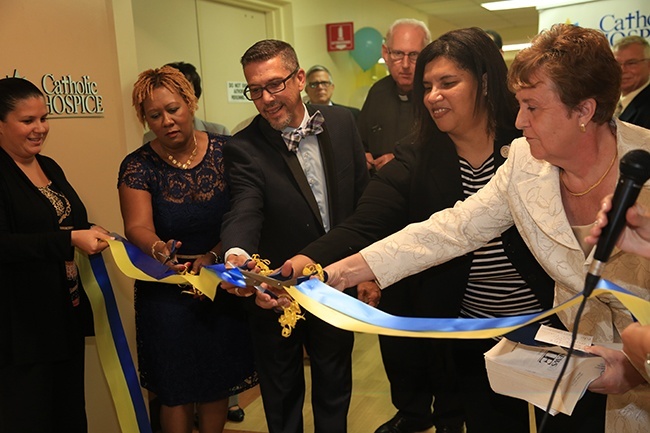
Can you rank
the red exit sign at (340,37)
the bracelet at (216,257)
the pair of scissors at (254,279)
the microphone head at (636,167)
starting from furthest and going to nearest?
the red exit sign at (340,37) → the bracelet at (216,257) → the pair of scissors at (254,279) → the microphone head at (636,167)

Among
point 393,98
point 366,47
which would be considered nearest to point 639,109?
point 393,98

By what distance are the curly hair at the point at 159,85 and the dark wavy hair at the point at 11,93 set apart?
0.44 metres

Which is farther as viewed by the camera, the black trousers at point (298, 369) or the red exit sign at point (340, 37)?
the red exit sign at point (340, 37)

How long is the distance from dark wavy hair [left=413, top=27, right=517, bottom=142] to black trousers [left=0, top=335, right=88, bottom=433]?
6.76ft

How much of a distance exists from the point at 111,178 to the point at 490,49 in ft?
7.16

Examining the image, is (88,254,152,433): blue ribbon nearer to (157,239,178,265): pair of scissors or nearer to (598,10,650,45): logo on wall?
(157,239,178,265): pair of scissors

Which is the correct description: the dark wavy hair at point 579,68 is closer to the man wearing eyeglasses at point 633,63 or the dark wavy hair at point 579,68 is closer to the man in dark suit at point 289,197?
the man in dark suit at point 289,197

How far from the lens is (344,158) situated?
281 centimetres

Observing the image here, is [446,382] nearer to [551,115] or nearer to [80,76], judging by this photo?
[551,115]

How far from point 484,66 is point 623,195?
4.17 ft

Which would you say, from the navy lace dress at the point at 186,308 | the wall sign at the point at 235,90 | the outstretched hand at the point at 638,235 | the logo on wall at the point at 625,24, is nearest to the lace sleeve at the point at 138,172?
the navy lace dress at the point at 186,308

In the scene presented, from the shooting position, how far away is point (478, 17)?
12.6m

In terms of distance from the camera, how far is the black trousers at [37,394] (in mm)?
2789

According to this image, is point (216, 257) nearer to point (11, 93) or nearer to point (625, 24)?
point (11, 93)
